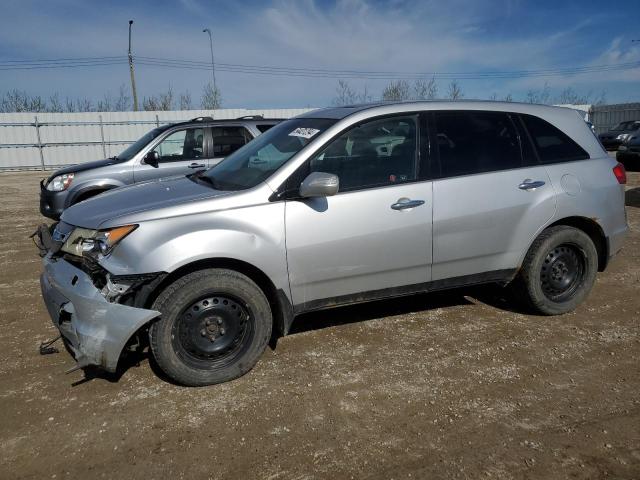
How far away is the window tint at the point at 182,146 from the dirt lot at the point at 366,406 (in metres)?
3.79

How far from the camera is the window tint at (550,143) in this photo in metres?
4.34

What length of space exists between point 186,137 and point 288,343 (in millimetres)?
4872

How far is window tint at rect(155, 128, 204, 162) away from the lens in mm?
7813

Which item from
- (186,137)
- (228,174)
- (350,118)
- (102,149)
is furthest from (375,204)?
(102,149)

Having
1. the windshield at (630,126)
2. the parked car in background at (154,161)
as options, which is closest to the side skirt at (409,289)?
the parked car in background at (154,161)

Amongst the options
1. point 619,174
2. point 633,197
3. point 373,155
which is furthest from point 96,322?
point 633,197

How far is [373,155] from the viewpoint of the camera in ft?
12.6

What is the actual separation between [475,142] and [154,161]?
16.5 ft

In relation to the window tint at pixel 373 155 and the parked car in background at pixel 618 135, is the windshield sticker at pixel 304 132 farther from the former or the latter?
the parked car in background at pixel 618 135

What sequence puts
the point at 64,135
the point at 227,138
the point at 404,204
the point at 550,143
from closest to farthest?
the point at 404,204
the point at 550,143
the point at 227,138
the point at 64,135

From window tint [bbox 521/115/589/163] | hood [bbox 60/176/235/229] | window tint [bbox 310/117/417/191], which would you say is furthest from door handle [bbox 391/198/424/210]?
window tint [bbox 521/115/589/163]

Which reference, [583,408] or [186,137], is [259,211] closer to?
[583,408]

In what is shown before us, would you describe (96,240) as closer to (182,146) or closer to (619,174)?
(619,174)

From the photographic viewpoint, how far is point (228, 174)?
4.07 m
